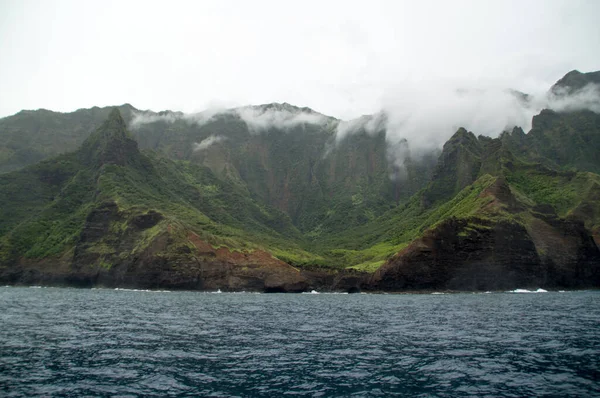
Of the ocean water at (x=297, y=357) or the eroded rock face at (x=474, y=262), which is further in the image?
the eroded rock face at (x=474, y=262)

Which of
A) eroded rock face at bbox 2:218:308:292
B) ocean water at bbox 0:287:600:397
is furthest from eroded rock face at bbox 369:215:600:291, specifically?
ocean water at bbox 0:287:600:397

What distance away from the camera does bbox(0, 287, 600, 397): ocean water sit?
28.1 meters

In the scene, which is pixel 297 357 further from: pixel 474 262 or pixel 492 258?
pixel 492 258

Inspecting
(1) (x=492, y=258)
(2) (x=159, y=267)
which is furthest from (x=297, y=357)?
(2) (x=159, y=267)

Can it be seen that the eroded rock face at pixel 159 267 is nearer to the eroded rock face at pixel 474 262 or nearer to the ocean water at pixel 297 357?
the eroded rock face at pixel 474 262

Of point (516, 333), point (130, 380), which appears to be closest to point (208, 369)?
point (130, 380)

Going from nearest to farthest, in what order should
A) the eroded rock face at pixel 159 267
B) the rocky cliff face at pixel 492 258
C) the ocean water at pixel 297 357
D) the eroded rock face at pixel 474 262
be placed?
the ocean water at pixel 297 357 → the eroded rock face at pixel 474 262 → the rocky cliff face at pixel 492 258 → the eroded rock face at pixel 159 267

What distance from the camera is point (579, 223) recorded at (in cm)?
17712

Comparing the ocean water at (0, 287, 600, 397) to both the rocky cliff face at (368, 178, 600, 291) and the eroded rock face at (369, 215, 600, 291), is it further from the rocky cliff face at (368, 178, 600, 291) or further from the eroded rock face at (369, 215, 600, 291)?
the rocky cliff face at (368, 178, 600, 291)

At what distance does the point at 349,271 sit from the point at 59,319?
5418 inches

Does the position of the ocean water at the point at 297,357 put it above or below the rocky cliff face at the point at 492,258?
below

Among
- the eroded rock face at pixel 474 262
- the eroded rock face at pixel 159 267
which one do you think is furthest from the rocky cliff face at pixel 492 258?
the eroded rock face at pixel 159 267

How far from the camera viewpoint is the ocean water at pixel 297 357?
2814 centimetres

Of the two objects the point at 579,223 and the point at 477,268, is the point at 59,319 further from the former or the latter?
the point at 579,223
